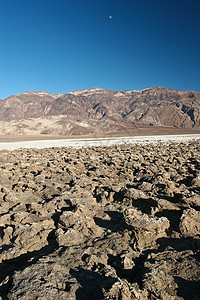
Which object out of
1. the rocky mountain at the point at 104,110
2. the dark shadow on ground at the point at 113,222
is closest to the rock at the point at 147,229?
the dark shadow on ground at the point at 113,222

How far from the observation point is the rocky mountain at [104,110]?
7181 cm

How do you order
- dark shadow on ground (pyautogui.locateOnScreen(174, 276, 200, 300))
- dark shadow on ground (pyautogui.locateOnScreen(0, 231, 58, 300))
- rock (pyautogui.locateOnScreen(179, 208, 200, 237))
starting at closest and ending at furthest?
1. dark shadow on ground (pyautogui.locateOnScreen(174, 276, 200, 300))
2. dark shadow on ground (pyautogui.locateOnScreen(0, 231, 58, 300))
3. rock (pyautogui.locateOnScreen(179, 208, 200, 237))

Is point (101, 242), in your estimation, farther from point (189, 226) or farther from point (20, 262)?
point (189, 226)

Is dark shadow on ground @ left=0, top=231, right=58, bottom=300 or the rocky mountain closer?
dark shadow on ground @ left=0, top=231, right=58, bottom=300

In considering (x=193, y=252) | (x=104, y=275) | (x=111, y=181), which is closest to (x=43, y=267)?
(x=104, y=275)

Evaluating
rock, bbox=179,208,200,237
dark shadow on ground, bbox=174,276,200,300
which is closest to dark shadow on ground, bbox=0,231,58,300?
dark shadow on ground, bbox=174,276,200,300

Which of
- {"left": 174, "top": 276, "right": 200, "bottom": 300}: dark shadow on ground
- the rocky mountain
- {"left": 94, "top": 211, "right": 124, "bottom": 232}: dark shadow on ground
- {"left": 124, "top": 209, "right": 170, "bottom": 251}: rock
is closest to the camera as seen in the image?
{"left": 174, "top": 276, "right": 200, "bottom": 300}: dark shadow on ground

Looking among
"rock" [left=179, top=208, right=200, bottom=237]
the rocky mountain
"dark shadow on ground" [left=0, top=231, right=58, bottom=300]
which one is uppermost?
the rocky mountain

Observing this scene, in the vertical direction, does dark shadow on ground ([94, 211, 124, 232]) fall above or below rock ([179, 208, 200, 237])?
below

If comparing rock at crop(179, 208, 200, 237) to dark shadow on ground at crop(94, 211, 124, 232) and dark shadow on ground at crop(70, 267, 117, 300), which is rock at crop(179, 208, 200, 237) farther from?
dark shadow on ground at crop(70, 267, 117, 300)

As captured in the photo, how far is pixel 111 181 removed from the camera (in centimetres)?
642

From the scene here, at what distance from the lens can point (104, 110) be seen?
141m

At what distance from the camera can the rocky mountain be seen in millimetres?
71812

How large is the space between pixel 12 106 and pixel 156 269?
537 feet
